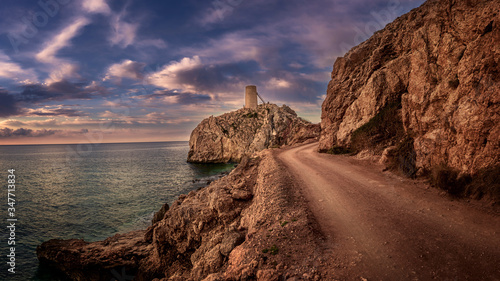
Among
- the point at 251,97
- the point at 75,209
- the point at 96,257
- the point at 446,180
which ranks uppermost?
the point at 251,97

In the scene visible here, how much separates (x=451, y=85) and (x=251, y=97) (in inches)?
3400

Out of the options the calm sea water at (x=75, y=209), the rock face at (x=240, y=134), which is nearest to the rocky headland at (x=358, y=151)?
the calm sea water at (x=75, y=209)

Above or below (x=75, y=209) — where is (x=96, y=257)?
above

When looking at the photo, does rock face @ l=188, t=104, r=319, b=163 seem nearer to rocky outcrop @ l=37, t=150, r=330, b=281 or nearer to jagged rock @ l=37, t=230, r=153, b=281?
rocky outcrop @ l=37, t=150, r=330, b=281

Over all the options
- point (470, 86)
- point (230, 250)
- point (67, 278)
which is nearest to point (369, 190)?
point (470, 86)

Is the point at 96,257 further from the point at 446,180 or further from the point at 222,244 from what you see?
the point at 446,180

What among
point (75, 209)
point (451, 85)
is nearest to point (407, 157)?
point (451, 85)

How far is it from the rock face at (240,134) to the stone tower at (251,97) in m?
6.46

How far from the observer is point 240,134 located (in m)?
82.6

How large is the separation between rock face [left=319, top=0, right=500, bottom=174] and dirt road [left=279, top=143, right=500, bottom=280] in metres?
2.17

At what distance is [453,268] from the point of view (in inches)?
230

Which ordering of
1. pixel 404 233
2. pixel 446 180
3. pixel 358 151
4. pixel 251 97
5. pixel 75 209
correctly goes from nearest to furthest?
1. pixel 404 233
2. pixel 446 180
3. pixel 358 151
4. pixel 75 209
5. pixel 251 97

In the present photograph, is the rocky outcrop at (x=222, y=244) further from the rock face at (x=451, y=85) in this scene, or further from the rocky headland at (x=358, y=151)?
the rock face at (x=451, y=85)

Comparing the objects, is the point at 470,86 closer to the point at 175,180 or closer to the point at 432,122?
the point at 432,122
